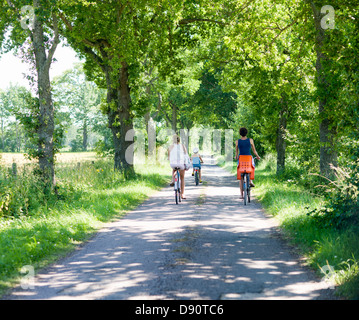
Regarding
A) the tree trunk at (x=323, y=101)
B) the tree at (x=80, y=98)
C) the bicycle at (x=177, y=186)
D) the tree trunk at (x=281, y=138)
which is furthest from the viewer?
the tree at (x=80, y=98)

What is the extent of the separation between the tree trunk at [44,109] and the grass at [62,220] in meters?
1.02

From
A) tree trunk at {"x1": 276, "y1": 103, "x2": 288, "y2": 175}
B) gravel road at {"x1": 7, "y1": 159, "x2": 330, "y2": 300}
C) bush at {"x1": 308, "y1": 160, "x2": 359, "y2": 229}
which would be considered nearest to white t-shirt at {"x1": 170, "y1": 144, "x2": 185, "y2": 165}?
gravel road at {"x1": 7, "y1": 159, "x2": 330, "y2": 300}

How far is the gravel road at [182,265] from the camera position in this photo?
5113mm

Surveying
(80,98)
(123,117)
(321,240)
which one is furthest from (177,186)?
(80,98)

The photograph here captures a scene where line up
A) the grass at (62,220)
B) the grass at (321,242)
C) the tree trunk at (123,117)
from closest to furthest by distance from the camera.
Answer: the grass at (321,242)
the grass at (62,220)
the tree trunk at (123,117)

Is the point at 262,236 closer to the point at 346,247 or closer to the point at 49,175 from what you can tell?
the point at 346,247

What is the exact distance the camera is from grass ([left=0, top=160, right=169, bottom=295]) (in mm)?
6703

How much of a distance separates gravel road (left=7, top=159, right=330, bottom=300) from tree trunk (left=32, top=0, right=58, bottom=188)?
4.18 m

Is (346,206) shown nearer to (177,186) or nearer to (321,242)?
(321,242)

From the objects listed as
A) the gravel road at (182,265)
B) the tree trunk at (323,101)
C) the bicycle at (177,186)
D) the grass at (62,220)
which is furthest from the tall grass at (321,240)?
the grass at (62,220)

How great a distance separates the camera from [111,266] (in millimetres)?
6344

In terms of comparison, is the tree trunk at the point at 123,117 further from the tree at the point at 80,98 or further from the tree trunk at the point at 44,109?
the tree at the point at 80,98

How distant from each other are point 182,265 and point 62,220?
13.4 feet
